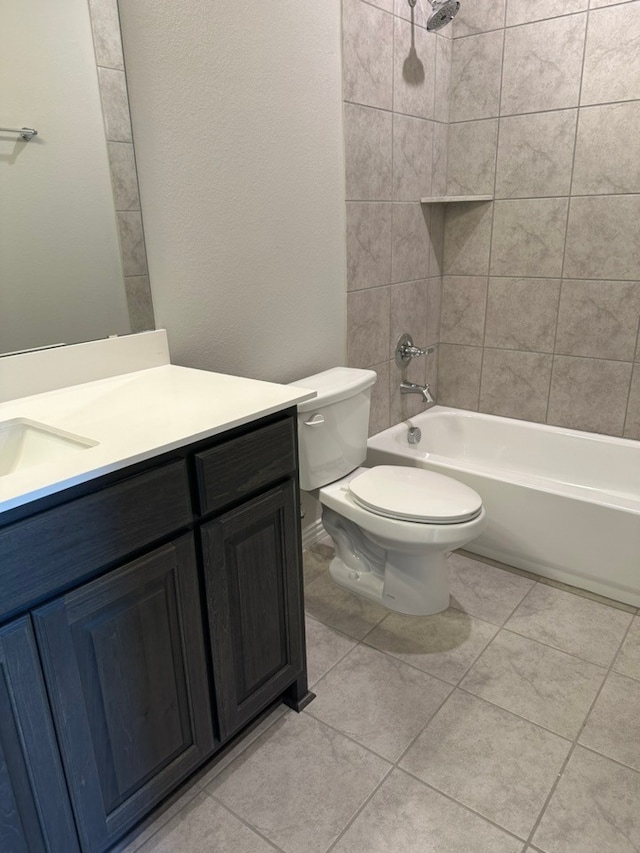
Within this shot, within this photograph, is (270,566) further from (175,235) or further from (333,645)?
(175,235)

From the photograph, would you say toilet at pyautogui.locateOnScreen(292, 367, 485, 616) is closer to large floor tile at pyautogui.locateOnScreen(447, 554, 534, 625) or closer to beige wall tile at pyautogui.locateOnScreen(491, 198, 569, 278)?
large floor tile at pyautogui.locateOnScreen(447, 554, 534, 625)

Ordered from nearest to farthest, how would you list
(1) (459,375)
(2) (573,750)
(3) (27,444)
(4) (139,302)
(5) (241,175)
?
1. (3) (27,444)
2. (2) (573,750)
3. (4) (139,302)
4. (5) (241,175)
5. (1) (459,375)

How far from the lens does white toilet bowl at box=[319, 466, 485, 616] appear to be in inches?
71.6

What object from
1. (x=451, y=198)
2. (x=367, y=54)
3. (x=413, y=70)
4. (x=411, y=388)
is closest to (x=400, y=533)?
(x=411, y=388)

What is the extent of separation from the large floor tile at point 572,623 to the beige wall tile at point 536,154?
1602 millimetres

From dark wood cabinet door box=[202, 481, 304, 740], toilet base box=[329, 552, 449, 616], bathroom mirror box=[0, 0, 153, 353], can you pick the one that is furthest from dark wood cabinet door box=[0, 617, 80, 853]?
toilet base box=[329, 552, 449, 616]

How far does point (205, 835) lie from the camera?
4.37 ft

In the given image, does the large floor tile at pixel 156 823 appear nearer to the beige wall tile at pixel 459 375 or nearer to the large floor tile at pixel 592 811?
the large floor tile at pixel 592 811

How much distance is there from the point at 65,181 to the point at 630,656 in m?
2.03

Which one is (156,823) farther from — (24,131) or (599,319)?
(599,319)

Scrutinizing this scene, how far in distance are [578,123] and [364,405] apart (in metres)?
1.42

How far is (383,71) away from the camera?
226 centimetres

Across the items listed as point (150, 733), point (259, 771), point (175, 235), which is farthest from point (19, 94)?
point (259, 771)

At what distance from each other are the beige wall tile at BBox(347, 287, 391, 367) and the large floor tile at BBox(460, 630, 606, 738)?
118cm
